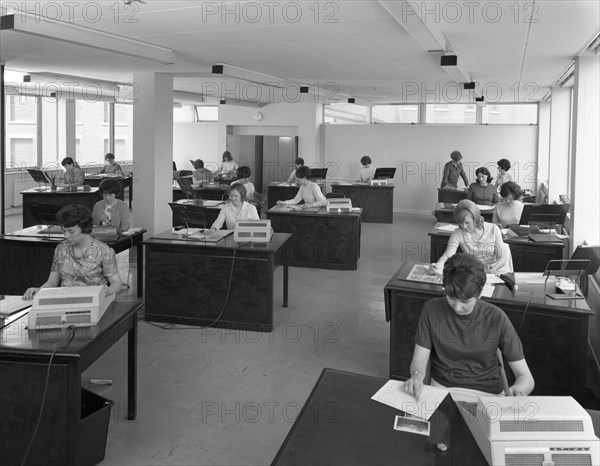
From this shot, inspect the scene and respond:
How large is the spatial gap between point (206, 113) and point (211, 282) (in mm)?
13774

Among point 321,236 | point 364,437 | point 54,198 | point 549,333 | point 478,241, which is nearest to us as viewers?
point 364,437

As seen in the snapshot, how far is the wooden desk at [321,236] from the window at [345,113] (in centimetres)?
843

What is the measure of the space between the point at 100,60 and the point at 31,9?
3.30m

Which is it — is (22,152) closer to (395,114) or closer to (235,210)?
(395,114)

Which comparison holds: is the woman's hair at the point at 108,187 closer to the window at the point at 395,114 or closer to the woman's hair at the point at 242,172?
the woman's hair at the point at 242,172

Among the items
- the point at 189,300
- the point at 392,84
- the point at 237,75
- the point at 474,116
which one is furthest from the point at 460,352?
the point at 474,116

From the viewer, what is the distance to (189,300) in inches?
227

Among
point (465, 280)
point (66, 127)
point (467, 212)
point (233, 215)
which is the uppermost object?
point (66, 127)

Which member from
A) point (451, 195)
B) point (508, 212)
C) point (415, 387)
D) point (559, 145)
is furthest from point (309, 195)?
point (415, 387)

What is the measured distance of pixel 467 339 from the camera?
293 cm

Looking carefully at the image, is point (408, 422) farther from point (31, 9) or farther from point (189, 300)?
point (31, 9)

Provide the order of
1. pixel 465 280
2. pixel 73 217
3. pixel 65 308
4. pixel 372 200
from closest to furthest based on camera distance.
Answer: pixel 465 280 → pixel 65 308 → pixel 73 217 → pixel 372 200

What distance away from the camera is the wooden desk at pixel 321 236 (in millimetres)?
8242

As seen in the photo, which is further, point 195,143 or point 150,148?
point 195,143
